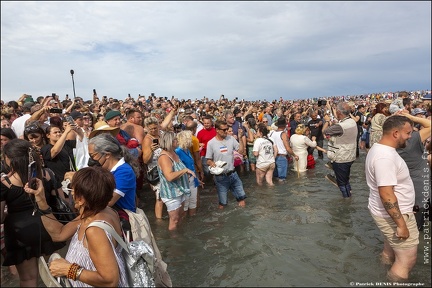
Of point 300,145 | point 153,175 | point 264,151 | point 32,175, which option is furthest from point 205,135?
point 32,175

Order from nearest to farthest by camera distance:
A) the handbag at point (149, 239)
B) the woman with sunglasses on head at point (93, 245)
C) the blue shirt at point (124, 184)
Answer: the woman with sunglasses on head at point (93, 245)
the handbag at point (149, 239)
the blue shirt at point (124, 184)

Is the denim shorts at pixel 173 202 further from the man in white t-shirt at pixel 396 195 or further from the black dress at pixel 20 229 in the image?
the man in white t-shirt at pixel 396 195

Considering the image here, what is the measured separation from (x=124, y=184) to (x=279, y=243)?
3.03 meters

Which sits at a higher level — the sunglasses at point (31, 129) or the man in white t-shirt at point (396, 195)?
the sunglasses at point (31, 129)

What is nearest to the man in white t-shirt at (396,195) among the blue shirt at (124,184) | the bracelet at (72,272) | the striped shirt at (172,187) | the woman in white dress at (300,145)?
the blue shirt at (124,184)

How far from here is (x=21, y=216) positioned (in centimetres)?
319

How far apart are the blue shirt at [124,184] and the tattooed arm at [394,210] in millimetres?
2854

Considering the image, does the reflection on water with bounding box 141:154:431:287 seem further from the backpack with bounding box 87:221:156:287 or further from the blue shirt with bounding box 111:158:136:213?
the backpack with bounding box 87:221:156:287

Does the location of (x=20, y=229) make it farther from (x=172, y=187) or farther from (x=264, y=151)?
(x=264, y=151)

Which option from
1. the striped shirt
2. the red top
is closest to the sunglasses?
the striped shirt

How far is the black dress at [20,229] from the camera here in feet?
10.3

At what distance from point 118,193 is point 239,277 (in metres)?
2.12

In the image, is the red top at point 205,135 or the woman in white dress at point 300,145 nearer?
the red top at point 205,135

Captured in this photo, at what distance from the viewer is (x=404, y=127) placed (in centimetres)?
337
